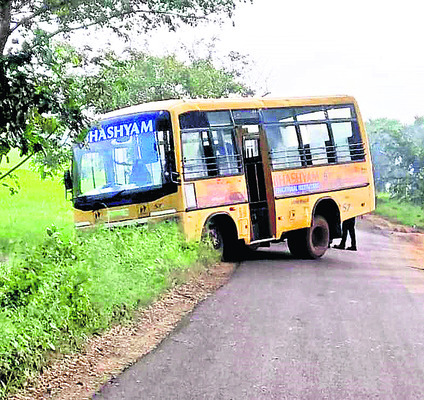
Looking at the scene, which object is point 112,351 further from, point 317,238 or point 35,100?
point 317,238

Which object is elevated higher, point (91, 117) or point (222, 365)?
point (91, 117)

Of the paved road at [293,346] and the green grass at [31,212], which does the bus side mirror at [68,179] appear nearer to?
the green grass at [31,212]

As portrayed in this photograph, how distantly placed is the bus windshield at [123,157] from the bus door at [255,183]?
2196 mm

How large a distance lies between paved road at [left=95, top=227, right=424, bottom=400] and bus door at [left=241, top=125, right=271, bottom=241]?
7.60ft

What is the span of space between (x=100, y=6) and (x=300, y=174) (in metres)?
5.18

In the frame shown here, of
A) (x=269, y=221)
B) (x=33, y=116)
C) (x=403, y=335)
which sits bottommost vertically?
(x=403, y=335)

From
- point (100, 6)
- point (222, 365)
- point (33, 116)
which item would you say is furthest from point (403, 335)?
point (100, 6)

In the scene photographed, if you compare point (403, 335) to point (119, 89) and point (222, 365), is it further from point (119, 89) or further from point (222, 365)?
point (119, 89)

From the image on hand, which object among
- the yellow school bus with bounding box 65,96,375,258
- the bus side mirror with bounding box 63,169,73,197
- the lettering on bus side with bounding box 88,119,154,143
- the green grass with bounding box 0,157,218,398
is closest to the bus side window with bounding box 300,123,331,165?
the yellow school bus with bounding box 65,96,375,258

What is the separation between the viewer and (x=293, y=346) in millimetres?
7301

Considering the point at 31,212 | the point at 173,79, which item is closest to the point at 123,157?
the point at 31,212

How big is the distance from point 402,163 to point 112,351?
39.2m

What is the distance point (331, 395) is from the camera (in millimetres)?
5762

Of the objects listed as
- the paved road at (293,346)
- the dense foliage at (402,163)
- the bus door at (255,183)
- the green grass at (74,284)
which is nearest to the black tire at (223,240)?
the bus door at (255,183)
